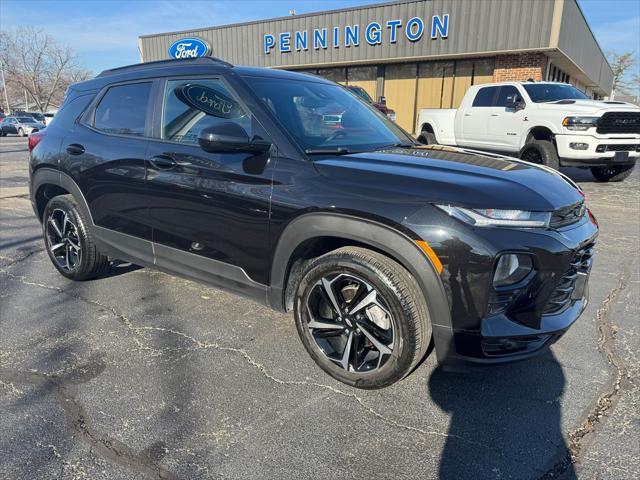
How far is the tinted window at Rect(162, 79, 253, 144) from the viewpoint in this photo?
2.99m

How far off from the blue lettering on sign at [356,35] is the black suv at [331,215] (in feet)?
48.9

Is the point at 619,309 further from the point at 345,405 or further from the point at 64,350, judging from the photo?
the point at 64,350

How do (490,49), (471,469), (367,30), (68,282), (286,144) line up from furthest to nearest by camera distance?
1. (367,30)
2. (490,49)
3. (68,282)
4. (286,144)
5. (471,469)

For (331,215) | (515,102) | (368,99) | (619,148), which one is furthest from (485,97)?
(331,215)

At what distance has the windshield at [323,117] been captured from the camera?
2.92 meters

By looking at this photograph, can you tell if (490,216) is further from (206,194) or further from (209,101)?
(209,101)

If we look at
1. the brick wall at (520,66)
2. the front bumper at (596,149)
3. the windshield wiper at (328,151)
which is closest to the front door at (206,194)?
the windshield wiper at (328,151)

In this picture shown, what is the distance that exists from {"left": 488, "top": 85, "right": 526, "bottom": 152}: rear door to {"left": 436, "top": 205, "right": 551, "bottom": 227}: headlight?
807 cm

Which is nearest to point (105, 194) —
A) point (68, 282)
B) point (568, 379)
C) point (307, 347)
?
point (68, 282)

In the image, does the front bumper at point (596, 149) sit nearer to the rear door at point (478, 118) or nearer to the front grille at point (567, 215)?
the rear door at point (478, 118)

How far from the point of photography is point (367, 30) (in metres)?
18.4

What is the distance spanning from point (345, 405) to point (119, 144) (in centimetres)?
251

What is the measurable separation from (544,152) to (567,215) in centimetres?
718

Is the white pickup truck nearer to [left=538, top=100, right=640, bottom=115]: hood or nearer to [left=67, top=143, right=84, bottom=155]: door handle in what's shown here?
[left=538, top=100, right=640, bottom=115]: hood
